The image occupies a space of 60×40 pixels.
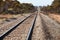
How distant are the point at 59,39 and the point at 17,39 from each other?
2.56 metres

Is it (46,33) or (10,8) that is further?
(10,8)

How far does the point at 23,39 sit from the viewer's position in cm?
1141

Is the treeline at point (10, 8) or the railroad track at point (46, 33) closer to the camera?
the railroad track at point (46, 33)

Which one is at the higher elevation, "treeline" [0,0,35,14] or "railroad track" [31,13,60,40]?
"railroad track" [31,13,60,40]

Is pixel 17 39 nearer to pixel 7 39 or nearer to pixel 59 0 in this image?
pixel 7 39

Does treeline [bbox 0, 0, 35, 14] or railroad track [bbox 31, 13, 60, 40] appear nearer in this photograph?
railroad track [bbox 31, 13, 60, 40]

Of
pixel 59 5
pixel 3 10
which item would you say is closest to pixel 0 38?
pixel 3 10

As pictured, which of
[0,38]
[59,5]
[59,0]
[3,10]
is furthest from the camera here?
[59,0]

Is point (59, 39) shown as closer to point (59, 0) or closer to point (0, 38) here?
point (0, 38)

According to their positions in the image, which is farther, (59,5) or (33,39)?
(59,5)

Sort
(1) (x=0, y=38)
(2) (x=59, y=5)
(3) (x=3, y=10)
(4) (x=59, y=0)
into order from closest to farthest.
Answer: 1. (1) (x=0, y=38)
2. (3) (x=3, y=10)
3. (2) (x=59, y=5)
4. (4) (x=59, y=0)

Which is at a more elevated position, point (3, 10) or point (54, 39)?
point (54, 39)

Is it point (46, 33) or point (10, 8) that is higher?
point (46, 33)

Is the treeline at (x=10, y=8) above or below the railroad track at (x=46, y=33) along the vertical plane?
below
